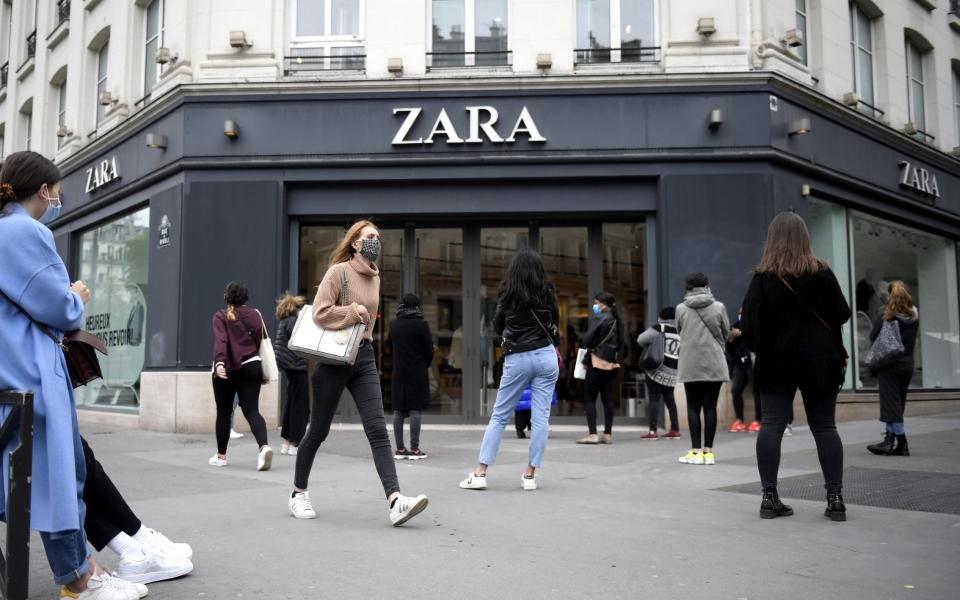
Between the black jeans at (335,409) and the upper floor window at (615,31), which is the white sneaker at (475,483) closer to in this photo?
A: the black jeans at (335,409)

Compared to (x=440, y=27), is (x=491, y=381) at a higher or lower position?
lower

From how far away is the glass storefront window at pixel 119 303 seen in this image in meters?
13.7

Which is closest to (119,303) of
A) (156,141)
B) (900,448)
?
(156,141)

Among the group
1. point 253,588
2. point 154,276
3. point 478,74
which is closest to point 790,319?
point 253,588

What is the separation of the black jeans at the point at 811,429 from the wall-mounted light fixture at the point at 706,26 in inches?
322

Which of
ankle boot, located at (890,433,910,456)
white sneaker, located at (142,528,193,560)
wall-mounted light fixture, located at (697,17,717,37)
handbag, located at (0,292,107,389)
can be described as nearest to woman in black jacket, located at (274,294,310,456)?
white sneaker, located at (142,528,193,560)

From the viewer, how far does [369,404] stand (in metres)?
5.21

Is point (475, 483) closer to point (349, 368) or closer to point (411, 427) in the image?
point (349, 368)

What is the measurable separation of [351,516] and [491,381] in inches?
284

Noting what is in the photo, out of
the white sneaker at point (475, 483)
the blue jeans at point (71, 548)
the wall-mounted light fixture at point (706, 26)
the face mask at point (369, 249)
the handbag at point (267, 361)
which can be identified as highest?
the wall-mounted light fixture at point (706, 26)

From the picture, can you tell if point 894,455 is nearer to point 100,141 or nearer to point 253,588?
point 253,588

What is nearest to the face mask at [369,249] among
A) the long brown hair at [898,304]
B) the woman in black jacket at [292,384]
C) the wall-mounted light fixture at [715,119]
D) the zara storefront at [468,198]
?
the woman in black jacket at [292,384]

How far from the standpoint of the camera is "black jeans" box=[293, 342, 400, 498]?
509 centimetres

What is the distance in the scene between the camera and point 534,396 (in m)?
6.46
